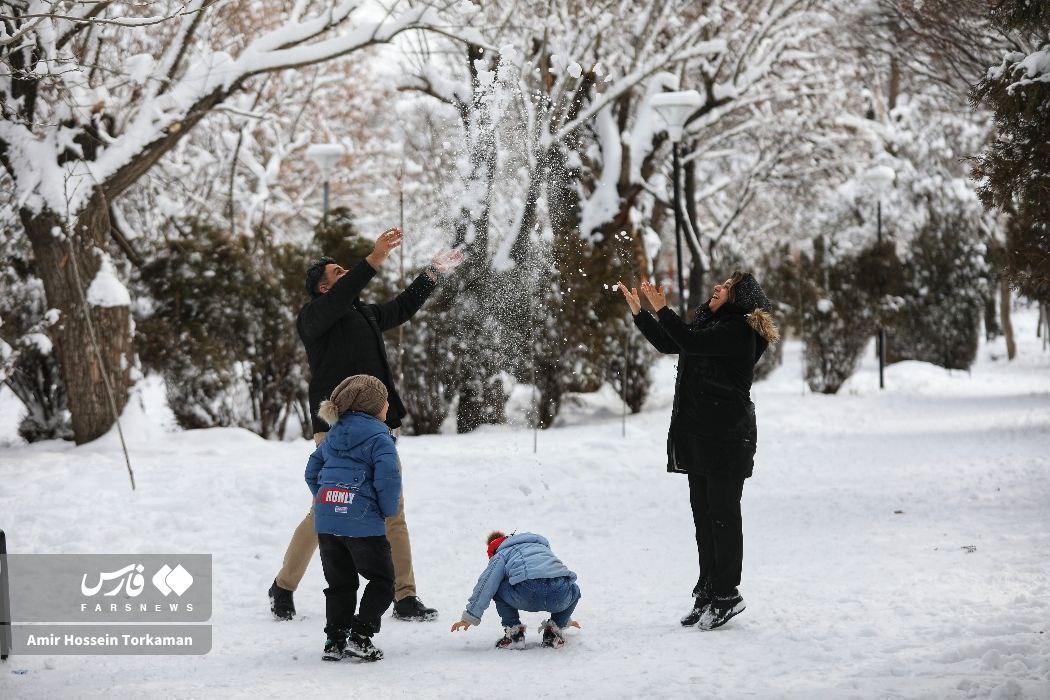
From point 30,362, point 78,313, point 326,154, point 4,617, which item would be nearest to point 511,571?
point 4,617

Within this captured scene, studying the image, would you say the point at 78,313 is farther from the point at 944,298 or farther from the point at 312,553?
the point at 944,298

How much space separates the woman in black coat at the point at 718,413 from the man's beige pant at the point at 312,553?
55.3 inches

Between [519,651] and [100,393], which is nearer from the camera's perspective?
[519,651]

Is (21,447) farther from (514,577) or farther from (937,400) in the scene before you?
(937,400)

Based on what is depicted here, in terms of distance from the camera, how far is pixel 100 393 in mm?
10000

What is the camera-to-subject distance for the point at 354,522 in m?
4.70

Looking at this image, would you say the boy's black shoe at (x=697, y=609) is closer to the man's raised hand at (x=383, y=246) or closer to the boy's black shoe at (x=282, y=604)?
the boy's black shoe at (x=282, y=604)

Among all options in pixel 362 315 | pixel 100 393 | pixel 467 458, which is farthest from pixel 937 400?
pixel 362 315

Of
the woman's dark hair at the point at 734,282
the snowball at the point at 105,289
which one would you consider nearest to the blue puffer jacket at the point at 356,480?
the woman's dark hair at the point at 734,282

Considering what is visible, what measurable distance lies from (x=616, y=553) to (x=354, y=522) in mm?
3239

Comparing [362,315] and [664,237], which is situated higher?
[664,237]

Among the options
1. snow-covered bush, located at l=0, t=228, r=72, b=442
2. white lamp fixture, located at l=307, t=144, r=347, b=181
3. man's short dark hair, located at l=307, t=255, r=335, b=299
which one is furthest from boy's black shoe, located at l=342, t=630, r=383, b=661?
white lamp fixture, located at l=307, t=144, r=347, b=181

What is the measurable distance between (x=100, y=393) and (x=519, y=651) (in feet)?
21.0

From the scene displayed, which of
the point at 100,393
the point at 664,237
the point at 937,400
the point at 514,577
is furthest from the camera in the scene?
the point at 664,237
